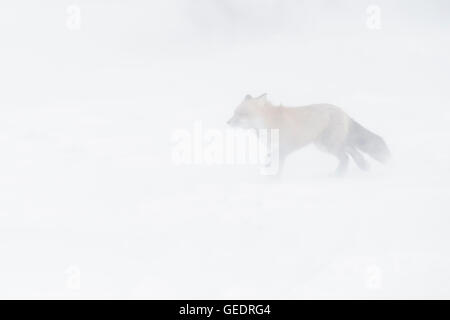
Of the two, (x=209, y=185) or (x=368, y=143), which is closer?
(x=209, y=185)

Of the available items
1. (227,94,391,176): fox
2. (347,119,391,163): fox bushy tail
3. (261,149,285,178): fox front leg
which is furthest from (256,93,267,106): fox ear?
(347,119,391,163): fox bushy tail

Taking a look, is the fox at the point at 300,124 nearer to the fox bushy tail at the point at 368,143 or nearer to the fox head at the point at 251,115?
the fox head at the point at 251,115

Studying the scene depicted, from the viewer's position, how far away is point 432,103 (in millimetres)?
12625

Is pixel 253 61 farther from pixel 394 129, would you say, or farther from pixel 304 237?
pixel 304 237

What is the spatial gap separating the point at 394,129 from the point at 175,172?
153 inches

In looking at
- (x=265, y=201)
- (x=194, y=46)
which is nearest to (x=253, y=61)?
(x=194, y=46)

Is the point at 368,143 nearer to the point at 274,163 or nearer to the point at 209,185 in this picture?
the point at 274,163

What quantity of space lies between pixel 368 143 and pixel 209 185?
6.53ft

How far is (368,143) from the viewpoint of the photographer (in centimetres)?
847

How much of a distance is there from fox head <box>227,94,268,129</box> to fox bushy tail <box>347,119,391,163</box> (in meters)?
1.05

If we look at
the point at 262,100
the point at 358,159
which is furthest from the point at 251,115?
the point at 358,159

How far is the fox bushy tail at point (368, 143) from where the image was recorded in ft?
27.6

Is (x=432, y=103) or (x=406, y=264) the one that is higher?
(x=432, y=103)

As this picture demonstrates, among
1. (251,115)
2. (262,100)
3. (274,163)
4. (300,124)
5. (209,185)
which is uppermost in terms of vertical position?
(262,100)
